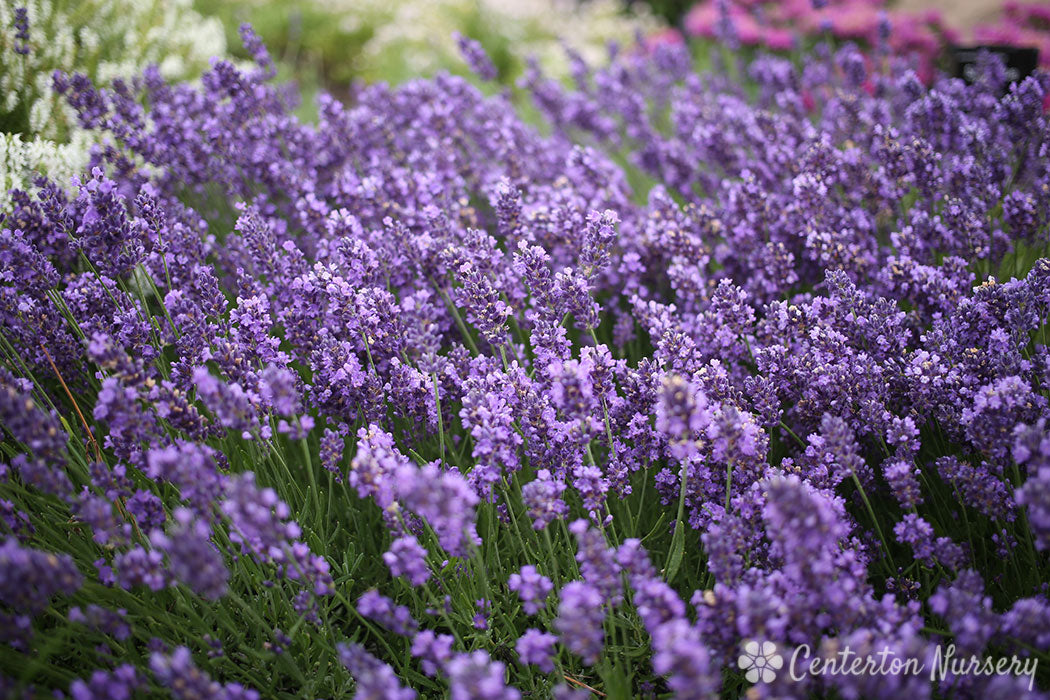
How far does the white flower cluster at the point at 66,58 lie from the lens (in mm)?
2826

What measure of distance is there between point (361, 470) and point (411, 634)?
376mm

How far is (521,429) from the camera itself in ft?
6.59

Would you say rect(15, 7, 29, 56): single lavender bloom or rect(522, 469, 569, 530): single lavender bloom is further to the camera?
rect(15, 7, 29, 56): single lavender bloom

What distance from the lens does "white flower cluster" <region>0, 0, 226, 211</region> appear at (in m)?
2.83

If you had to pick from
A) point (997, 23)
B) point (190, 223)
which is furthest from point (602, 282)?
point (997, 23)

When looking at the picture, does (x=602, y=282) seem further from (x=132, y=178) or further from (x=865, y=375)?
(x=132, y=178)

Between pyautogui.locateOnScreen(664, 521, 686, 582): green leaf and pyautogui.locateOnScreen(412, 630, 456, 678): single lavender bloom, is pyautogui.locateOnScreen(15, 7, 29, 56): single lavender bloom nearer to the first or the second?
pyautogui.locateOnScreen(412, 630, 456, 678): single lavender bloom

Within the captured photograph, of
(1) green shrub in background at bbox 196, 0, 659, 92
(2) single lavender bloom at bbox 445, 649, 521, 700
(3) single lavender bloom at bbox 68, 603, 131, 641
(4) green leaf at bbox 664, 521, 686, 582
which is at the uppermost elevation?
(1) green shrub in background at bbox 196, 0, 659, 92

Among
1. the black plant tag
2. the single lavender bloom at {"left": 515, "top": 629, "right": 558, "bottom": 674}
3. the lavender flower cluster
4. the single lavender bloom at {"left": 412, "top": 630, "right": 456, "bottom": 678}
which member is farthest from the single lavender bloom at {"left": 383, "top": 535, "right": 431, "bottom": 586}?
the black plant tag

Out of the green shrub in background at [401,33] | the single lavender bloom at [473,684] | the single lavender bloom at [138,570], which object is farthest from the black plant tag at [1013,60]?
the green shrub in background at [401,33]

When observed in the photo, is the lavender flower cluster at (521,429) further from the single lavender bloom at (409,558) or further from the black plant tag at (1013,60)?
the black plant tag at (1013,60)
